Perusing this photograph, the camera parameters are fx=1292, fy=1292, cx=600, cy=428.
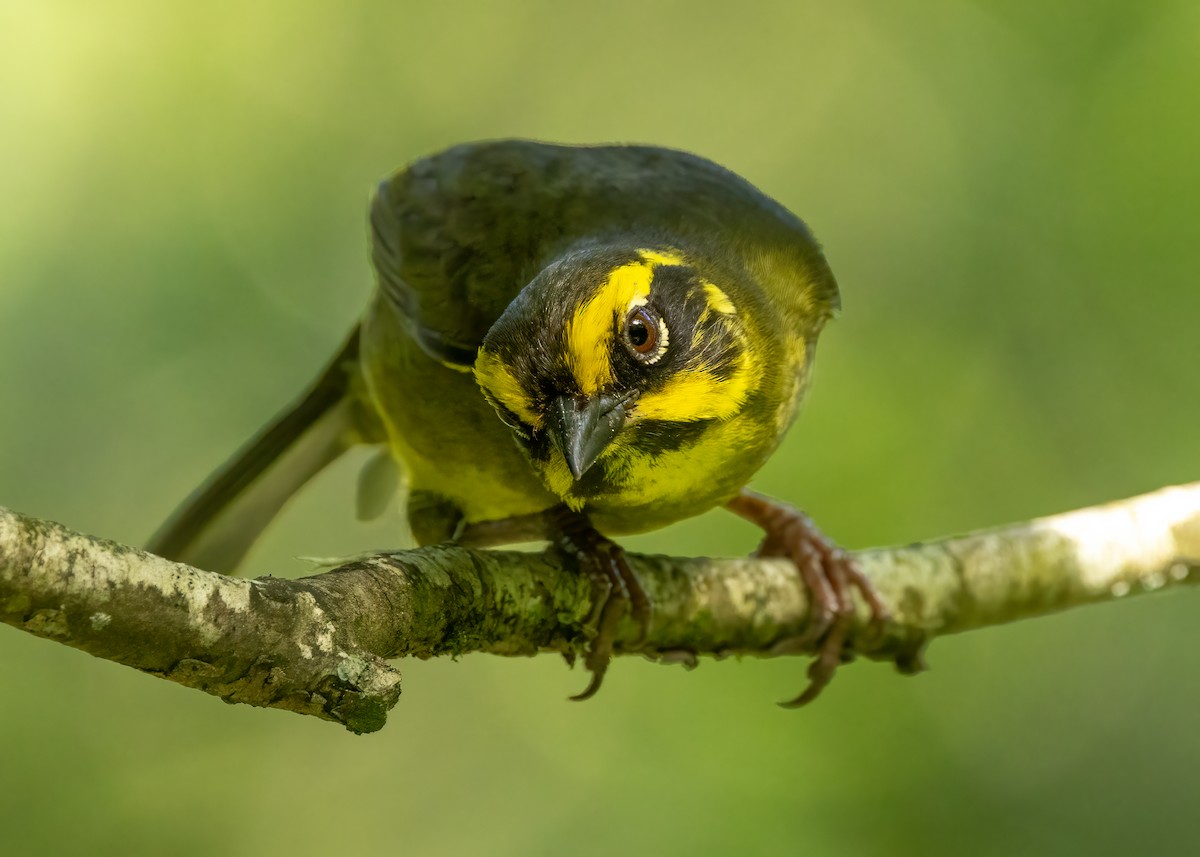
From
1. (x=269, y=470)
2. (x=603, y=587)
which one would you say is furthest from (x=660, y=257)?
(x=269, y=470)

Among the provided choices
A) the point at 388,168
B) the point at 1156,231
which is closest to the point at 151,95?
the point at 388,168

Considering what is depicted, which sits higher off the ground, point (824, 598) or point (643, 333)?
point (643, 333)

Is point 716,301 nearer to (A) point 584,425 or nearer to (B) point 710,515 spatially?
(A) point 584,425

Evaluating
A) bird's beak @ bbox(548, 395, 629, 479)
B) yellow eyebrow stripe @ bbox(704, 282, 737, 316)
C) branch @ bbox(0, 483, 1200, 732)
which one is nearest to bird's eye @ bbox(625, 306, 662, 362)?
bird's beak @ bbox(548, 395, 629, 479)

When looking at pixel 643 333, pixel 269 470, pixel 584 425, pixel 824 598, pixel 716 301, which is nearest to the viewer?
pixel 584 425

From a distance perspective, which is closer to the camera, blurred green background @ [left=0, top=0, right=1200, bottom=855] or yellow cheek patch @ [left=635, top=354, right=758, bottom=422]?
yellow cheek patch @ [left=635, top=354, right=758, bottom=422]

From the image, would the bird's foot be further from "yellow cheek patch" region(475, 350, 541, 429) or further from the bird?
"yellow cheek patch" region(475, 350, 541, 429)

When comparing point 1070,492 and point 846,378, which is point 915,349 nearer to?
point 846,378
